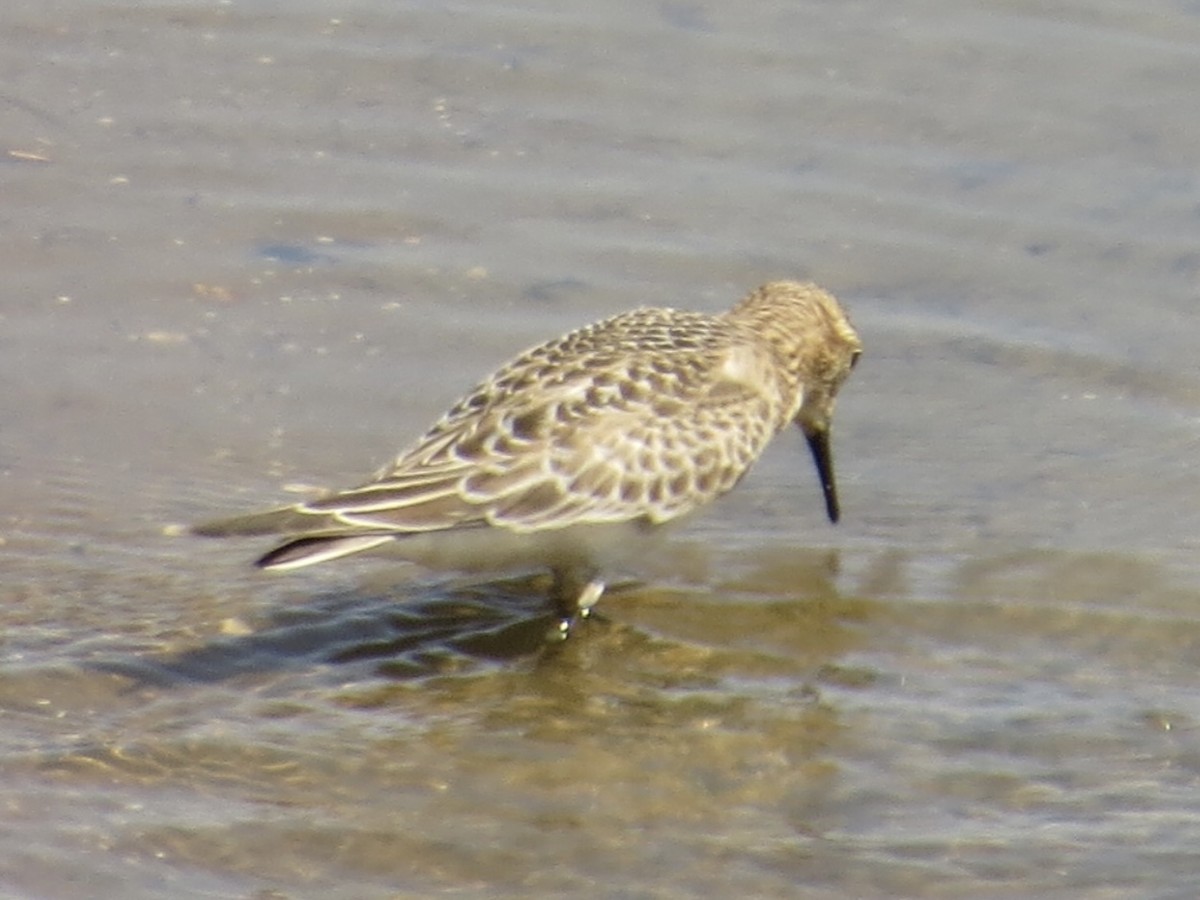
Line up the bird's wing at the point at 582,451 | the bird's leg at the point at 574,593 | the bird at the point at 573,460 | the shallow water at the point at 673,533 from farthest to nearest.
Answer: the bird's leg at the point at 574,593 < the bird's wing at the point at 582,451 < the bird at the point at 573,460 < the shallow water at the point at 673,533

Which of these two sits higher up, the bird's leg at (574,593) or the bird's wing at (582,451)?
the bird's wing at (582,451)

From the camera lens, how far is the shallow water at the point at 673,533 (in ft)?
22.1

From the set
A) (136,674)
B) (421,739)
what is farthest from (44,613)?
(421,739)

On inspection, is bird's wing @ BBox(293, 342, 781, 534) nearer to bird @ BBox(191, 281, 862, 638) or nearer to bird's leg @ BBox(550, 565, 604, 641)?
bird @ BBox(191, 281, 862, 638)

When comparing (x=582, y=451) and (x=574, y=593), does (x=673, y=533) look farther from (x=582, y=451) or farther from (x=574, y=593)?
(x=582, y=451)

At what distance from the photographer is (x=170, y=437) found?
9125mm

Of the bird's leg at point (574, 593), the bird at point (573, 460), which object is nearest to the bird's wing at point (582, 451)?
the bird at point (573, 460)

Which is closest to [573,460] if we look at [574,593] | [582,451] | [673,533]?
[582,451]

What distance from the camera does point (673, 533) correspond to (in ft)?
27.6

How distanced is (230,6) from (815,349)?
4836 millimetres

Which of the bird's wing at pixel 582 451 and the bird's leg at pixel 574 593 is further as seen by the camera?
the bird's leg at pixel 574 593

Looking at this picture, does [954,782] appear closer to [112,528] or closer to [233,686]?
[233,686]

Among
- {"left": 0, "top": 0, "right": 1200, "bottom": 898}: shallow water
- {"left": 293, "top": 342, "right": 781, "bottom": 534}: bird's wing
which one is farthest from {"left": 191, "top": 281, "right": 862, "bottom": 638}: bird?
{"left": 0, "top": 0, "right": 1200, "bottom": 898}: shallow water

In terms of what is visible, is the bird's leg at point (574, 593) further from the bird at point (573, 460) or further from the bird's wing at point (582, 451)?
the bird's wing at point (582, 451)
